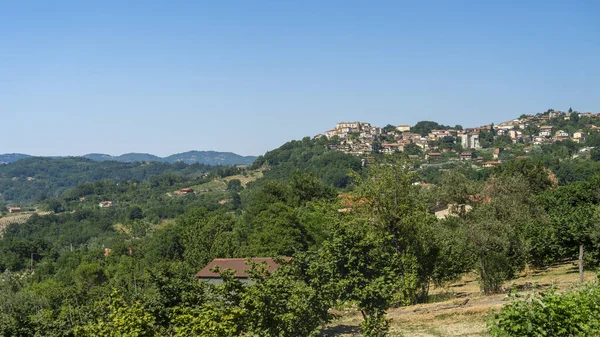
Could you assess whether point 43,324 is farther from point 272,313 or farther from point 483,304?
point 483,304

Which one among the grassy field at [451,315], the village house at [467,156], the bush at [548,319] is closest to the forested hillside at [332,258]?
the bush at [548,319]

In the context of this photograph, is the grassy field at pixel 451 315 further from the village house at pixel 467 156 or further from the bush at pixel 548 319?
the village house at pixel 467 156

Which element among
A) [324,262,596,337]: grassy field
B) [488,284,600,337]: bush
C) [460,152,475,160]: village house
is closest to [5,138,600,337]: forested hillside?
[488,284,600,337]: bush

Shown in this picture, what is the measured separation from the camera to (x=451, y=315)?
70.4ft

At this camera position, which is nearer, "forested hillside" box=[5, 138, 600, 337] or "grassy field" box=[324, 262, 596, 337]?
"forested hillside" box=[5, 138, 600, 337]

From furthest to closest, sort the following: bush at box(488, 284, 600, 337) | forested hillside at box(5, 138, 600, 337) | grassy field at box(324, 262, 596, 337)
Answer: grassy field at box(324, 262, 596, 337) < forested hillside at box(5, 138, 600, 337) < bush at box(488, 284, 600, 337)

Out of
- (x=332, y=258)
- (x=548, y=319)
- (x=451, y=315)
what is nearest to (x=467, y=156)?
(x=451, y=315)

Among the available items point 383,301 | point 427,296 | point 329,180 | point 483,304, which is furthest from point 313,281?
point 329,180

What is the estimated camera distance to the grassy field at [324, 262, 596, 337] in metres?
19.4

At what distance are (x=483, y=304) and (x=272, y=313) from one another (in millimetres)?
10851

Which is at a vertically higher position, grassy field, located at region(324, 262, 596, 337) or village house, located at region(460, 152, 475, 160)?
village house, located at region(460, 152, 475, 160)

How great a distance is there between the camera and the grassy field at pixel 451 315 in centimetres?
1938

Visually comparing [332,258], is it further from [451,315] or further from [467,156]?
[467,156]

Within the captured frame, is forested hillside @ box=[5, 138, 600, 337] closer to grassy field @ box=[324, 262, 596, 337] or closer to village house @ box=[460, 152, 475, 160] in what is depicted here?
grassy field @ box=[324, 262, 596, 337]
